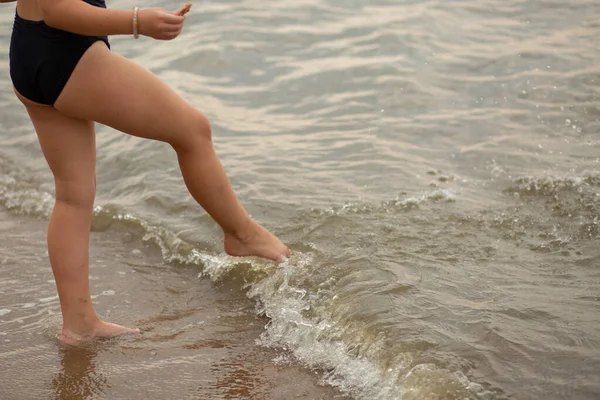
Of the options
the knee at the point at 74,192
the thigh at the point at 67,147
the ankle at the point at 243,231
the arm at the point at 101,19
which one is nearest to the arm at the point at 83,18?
the arm at the point at 101,19

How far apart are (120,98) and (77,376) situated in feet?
3.48

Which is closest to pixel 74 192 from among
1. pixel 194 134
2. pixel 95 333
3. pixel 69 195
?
pixel 69 195

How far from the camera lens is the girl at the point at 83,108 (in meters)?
3.02

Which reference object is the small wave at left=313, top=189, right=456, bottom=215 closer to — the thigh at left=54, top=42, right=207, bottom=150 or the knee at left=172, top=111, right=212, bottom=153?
the knee at left=172, top=111, right=212, bottom=153

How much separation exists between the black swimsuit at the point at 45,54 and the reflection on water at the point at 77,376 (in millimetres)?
1014

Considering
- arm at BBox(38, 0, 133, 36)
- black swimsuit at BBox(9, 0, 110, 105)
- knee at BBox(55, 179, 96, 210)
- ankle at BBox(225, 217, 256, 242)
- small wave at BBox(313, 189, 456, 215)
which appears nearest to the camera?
arm at BBox(38, 0, 133, 36)

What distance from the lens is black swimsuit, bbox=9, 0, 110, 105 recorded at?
3119 millimetres

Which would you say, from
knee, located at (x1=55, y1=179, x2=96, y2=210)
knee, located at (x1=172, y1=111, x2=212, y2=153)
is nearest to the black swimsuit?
knee, located at (x1=55, y1=179, x2=96, y2=210)

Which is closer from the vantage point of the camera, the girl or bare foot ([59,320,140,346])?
the girl

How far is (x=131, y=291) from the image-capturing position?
423 cm

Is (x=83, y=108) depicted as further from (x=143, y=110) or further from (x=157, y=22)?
(x=157, y=22)

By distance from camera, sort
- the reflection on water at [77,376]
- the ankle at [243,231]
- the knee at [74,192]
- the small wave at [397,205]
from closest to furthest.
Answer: the reflection on water at [77,376] → the knee at [74,192] → the ankle at [243,231] → the small wave at [397,205]

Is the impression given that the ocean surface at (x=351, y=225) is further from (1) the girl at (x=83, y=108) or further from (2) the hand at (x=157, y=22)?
(2) the hand at (x=157, y=22)

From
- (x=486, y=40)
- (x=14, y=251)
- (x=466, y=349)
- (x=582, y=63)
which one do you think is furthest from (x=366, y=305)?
(x=486, y=40)
